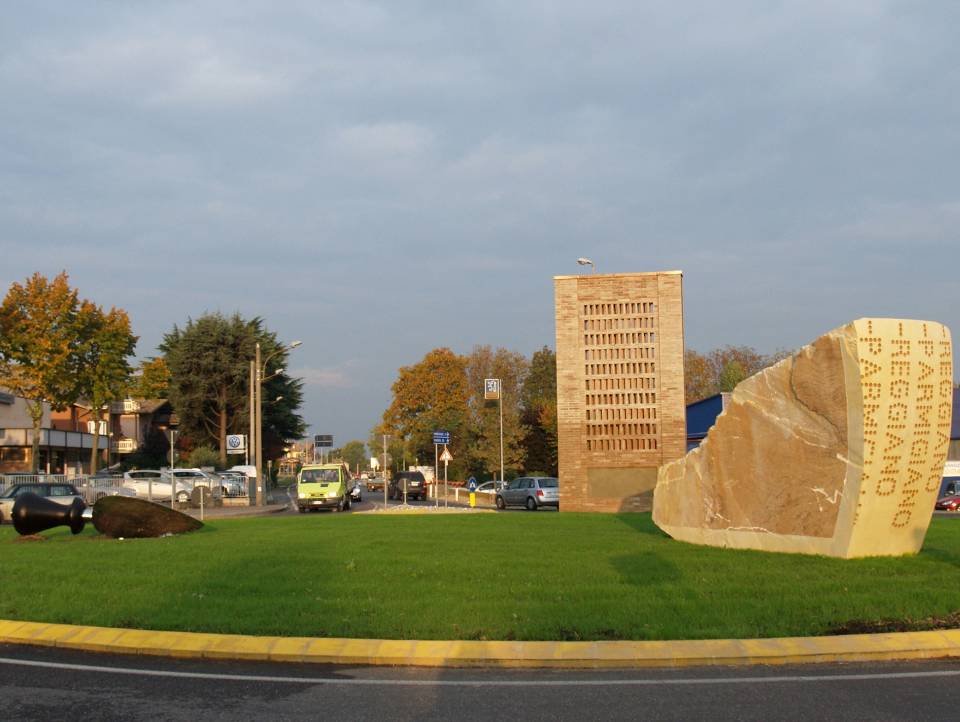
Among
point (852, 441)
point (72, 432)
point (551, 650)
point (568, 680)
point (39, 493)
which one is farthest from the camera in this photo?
point (72, 432)

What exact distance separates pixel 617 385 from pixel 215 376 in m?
48.2

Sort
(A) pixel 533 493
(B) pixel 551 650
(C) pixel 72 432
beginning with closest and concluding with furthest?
(B) pixel 551 650 → (A) pixel 533 493 → (C) pixel 72 432

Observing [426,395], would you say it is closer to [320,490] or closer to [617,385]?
[320,490]

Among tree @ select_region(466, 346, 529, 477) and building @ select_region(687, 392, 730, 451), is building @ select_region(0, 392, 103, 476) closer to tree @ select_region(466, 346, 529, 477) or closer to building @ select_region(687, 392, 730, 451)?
tree @ select_region(466, 346, 529, 477)

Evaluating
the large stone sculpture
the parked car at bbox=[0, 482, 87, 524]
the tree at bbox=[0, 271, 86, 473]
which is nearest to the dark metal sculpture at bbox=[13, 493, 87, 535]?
the parked car at bbox=[0, 482, 87, 524]

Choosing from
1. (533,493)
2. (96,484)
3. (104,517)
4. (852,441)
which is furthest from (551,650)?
(96,484)

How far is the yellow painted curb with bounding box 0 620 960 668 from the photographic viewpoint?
9.09 metres

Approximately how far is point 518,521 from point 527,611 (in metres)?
14.2

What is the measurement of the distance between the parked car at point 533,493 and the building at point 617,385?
Result: 31.1 feet

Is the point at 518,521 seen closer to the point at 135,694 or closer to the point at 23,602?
the point at 23,602

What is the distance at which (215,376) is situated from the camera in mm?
74375

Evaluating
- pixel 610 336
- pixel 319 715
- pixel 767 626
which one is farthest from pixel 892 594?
pixel 610 336

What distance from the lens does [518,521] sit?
2500cm

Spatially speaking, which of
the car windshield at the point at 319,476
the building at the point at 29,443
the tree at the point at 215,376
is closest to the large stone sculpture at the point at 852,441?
the car windshield at the point at 319,476
